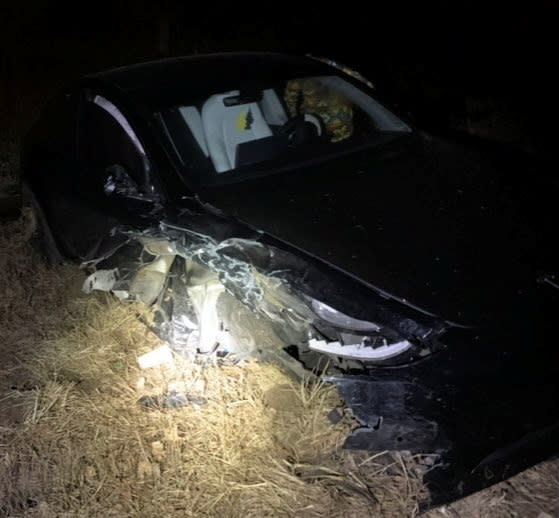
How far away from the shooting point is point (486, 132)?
5.98m

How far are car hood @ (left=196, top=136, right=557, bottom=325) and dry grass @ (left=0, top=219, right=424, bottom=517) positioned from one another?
627 millimetres

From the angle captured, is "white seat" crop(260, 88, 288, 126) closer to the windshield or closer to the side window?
the windshield

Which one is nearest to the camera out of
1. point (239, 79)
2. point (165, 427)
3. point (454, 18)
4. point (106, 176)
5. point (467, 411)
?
point (467, 411)

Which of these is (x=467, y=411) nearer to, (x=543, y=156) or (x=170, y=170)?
(x=170, y=170)

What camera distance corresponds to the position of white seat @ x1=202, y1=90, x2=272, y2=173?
107 inches

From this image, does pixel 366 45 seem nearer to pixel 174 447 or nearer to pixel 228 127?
pixel 228 127

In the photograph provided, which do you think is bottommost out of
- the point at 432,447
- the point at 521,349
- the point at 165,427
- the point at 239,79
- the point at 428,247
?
the point at 165,427

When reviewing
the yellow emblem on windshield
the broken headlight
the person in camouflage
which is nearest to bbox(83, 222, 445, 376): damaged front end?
the broken headlight

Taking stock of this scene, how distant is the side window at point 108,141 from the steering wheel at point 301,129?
2.36 feet

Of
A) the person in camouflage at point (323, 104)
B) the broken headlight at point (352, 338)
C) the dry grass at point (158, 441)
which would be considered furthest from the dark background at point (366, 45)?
the broken headlight at point (352, 338)

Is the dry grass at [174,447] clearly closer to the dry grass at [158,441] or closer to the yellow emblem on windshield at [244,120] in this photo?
the dry grass at [158,441]

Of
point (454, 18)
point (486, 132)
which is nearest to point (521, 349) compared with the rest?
point (486, 132)

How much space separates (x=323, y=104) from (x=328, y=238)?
1.16 meters

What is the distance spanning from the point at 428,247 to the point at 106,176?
4.88 feet
